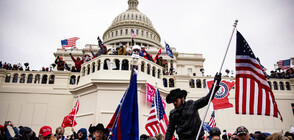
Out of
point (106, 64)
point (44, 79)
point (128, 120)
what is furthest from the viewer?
point (44, 79)

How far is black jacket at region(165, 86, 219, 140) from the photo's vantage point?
341 cm

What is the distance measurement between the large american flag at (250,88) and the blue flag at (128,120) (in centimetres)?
216

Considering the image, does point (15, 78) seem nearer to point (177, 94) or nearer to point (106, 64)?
point (106, 64)

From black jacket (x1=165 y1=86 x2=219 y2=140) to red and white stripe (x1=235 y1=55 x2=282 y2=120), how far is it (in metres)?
1.24

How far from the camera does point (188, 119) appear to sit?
3.46 metres

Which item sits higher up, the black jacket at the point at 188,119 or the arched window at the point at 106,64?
the arched window at the point at 106,64

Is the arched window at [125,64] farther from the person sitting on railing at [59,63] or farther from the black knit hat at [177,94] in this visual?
the black knit hat at [177,94]

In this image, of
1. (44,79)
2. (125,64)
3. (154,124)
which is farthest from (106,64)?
(154,124)

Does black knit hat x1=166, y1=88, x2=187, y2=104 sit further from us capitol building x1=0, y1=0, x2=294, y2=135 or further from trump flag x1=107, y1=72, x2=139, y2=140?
us capitol building x1=0, y1=0, x2=294, y2=135

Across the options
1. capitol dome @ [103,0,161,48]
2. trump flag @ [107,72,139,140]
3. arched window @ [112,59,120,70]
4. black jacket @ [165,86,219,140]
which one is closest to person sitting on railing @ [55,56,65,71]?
arched window @ [112,59,120,70]

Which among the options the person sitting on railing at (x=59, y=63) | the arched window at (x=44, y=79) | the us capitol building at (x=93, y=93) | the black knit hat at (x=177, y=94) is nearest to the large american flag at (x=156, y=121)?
the us capitol building at (x=93, y=93)

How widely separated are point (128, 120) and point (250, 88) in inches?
105

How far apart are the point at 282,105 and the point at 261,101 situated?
17475 mm

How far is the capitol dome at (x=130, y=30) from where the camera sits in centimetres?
6041
